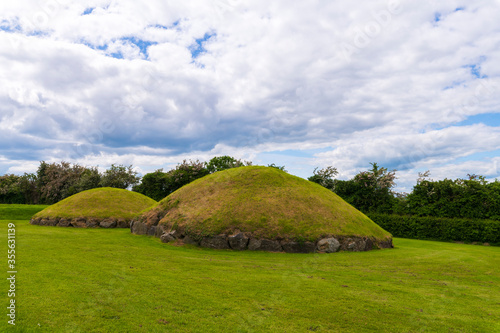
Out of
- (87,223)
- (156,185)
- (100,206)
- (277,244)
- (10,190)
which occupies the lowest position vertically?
(277,244)

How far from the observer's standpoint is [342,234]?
21812mm

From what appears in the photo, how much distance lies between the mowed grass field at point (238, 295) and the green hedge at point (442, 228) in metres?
19.3

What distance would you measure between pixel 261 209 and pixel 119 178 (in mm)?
50584

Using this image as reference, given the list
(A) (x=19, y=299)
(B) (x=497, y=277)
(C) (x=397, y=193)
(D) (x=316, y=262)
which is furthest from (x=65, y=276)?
(C) (x=397, y=193)

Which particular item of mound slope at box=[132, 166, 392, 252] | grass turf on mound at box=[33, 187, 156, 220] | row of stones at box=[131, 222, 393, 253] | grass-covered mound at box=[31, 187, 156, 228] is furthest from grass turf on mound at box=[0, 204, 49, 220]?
row of stones at box=[131, 222, 393, 253]

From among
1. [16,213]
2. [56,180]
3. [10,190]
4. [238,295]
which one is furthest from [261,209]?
[10,190]

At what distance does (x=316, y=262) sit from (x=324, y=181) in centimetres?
3596

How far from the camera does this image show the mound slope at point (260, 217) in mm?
20922

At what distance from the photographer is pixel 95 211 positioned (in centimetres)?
3503

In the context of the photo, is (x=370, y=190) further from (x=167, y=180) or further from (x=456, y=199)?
(x=167, y=180)

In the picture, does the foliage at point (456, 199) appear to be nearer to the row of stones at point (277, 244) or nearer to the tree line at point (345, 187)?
the tree line at point (345, 187)

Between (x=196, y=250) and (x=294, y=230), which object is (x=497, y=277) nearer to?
(x=294, y=230)

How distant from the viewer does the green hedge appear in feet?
104

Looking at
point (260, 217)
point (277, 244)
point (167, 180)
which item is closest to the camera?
point (277, 244)
